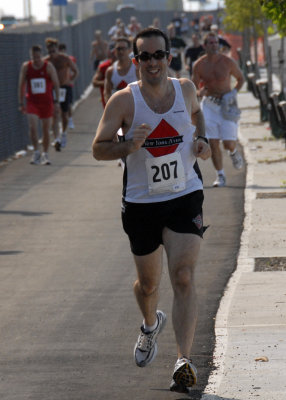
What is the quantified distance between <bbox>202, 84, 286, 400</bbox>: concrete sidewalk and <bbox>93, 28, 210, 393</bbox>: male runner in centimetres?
42

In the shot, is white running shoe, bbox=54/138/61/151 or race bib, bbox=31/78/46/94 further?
white running shoe, bbox=54/138/61/151

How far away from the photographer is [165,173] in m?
6.70

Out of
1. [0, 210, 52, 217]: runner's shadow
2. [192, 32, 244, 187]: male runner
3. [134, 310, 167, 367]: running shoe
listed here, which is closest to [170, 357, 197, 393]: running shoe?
[134, 310, 167, 367]: running shoe

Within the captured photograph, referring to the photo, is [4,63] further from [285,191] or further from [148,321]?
[148,321]

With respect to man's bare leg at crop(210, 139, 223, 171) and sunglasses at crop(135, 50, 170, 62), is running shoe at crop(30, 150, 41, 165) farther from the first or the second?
sunglasses at crop(135, 50, 170, 62)

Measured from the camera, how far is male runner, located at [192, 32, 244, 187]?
1605 cm

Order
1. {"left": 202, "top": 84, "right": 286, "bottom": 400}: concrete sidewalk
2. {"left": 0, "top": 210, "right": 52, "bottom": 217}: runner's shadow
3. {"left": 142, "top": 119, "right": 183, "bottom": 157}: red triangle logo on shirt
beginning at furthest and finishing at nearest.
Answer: {"left": 0, "top": 210, "right": 52, "bottom": 217}: runner's shadow < {"left": 142, "top": 119, "right": 183, "bottom": 157}: red triangle logo on shirt < {"left": 202, "top": 84, "right": 286, "bottom": 400}: concrete sidewalk

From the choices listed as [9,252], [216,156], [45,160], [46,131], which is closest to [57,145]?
[45,160]

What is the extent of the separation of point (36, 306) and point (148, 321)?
212cm

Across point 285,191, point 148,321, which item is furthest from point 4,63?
point 148,321

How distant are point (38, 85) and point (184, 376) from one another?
45.7ft

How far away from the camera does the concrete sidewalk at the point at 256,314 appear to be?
6.62 meters

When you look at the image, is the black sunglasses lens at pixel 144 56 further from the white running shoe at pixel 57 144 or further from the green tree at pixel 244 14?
the green tree at pixel 244 14

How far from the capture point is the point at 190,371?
636 cm
